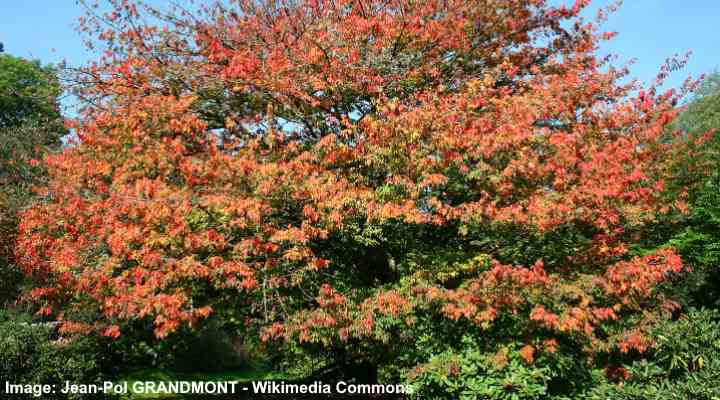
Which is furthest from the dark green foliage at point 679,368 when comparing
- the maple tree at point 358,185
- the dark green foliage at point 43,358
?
the dark green foliage at point 43,358

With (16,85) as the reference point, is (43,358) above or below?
below

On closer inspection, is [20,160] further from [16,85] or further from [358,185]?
[16,85]

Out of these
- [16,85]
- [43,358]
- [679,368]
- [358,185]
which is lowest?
[679,368]

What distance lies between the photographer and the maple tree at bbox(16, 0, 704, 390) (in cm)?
841

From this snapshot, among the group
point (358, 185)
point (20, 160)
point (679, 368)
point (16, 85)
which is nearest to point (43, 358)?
point (358, 185)

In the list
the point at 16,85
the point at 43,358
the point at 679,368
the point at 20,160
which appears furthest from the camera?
the point at 16,85

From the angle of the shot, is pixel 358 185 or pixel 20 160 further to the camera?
pixel 20 160

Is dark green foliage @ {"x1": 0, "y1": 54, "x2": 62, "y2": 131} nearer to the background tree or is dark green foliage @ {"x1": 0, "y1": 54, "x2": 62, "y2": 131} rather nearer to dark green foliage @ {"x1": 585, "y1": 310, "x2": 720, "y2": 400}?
the background tree

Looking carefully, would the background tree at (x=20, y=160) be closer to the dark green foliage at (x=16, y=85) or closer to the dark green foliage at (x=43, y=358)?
the dark green foliage at (x=43, y=358)

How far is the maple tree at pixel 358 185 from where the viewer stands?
841 centimetres

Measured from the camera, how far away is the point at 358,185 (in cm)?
909

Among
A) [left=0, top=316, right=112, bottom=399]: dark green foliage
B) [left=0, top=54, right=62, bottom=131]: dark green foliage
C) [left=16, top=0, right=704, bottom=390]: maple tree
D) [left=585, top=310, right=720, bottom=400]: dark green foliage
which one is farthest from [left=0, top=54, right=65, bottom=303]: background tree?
[left=0, top=54, right=62, bottom=131]: dark green foliage

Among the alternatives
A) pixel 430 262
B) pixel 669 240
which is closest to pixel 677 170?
pixel 669 240

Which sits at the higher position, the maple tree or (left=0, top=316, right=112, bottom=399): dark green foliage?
the maple tree
